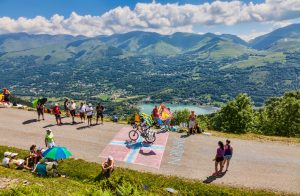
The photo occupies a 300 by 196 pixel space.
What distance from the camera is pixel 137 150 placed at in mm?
28438

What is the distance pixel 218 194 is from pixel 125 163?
26.3ft

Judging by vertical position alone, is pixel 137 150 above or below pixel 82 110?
below

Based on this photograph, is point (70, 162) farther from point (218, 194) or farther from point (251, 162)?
point (251, 162)

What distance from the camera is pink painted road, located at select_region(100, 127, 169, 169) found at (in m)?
26.3

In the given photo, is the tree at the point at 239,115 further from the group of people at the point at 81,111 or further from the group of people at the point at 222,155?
the group of people at the point at 222,155

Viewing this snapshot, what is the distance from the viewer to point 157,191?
69.0ft

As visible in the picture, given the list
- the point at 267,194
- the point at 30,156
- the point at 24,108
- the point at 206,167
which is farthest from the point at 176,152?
the point at 24,108

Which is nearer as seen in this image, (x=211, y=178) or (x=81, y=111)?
(x=211, y=178)

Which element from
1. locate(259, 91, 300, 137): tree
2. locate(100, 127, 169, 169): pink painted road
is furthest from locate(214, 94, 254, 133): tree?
locate(100, 127, 169, 169): pink painted road

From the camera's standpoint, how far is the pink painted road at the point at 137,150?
2628 cm

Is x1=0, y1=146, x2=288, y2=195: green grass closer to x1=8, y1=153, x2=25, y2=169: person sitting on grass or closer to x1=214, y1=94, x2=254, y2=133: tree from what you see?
x1=8, y1=153, x2=25, y2=169: person sitting on grass

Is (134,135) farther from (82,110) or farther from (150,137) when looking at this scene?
(82,110)

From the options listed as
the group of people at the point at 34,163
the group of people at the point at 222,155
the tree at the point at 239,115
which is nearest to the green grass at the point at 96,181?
the group of people at the point at 34,163

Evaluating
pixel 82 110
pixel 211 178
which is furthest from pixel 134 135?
pixel 211 178
